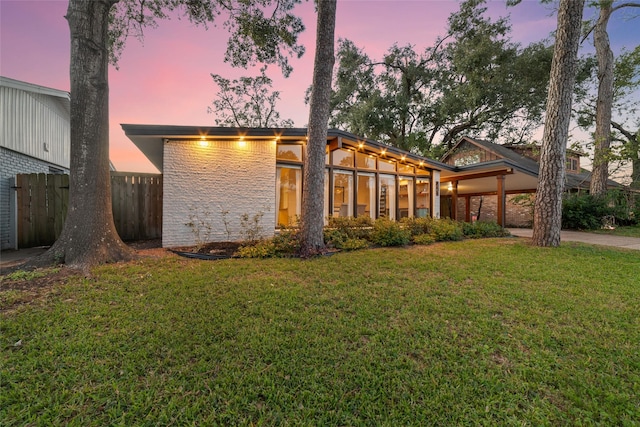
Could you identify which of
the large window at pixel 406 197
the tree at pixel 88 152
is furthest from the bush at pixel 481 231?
the tree at pixel 88 152

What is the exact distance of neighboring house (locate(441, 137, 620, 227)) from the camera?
39.2 ft

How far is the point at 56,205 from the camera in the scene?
6332mm

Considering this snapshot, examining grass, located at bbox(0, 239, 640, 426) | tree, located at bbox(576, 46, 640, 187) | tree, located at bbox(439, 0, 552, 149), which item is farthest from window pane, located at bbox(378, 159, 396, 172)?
tree, located at bbox(576, 46, 640, 187)

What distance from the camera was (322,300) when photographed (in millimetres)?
3059

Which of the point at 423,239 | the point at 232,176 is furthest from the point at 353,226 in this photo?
the point at 232,176

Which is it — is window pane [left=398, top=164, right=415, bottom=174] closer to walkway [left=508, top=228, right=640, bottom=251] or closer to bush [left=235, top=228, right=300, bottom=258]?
walkway [left=508, top=228, right=640, bottom=251]

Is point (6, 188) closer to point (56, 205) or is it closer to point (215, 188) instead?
point (56, 205)

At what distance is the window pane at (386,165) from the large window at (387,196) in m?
0.28

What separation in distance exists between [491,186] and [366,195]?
833 centimetres

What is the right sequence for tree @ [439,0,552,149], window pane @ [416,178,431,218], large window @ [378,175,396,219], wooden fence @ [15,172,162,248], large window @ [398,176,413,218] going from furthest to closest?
tree @ [439,0,552,149]
window pane @ [416,178,431,218]
large window @ [398,176,413,218]
large window @ [378,175,396,219]
wooden fence @ [15,172,162,248]

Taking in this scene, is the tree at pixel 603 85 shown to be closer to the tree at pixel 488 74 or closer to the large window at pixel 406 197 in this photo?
the tree at pixel 488 74

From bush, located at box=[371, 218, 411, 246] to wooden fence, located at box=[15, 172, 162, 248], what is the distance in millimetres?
6677

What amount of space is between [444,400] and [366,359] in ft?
1.89

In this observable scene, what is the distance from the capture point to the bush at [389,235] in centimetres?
650
